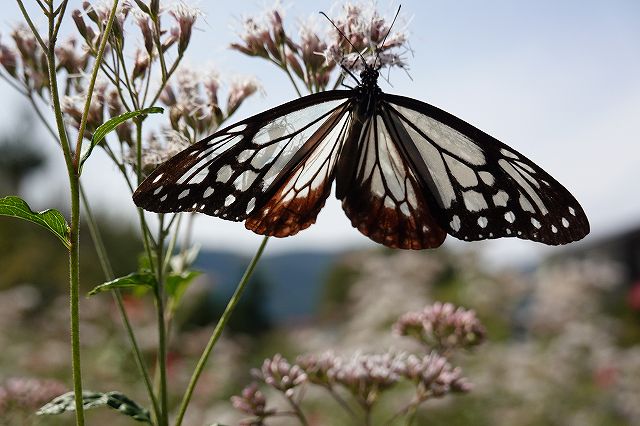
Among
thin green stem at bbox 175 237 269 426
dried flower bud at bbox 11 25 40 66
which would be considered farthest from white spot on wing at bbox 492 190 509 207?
dried flower bud at bbox 11 25 40 66

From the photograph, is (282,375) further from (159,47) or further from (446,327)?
(159,47)

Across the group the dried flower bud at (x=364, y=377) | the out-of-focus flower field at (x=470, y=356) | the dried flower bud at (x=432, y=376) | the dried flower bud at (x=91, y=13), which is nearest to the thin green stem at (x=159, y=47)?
the dried flower bud at (x=91, y=13)

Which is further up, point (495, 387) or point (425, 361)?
point (425, 361)

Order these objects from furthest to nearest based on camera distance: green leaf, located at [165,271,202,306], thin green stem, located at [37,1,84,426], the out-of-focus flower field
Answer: the out-of-focus flower field, green leaf, located at [165,271,202,306], thin green stem, located at [37,1,84,426]

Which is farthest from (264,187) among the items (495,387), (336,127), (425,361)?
(495,387)

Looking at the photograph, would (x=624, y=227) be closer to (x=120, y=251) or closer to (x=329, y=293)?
A: (x=329, y=293)

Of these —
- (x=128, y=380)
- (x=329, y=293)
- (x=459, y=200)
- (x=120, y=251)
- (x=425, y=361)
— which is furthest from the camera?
(x=329, y=293)

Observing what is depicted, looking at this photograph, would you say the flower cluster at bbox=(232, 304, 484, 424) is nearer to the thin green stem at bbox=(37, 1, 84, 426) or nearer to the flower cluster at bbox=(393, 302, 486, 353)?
the flower cluster at bbox=(393, 302, 486, 353)

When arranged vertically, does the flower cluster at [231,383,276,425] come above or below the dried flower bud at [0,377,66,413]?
above
